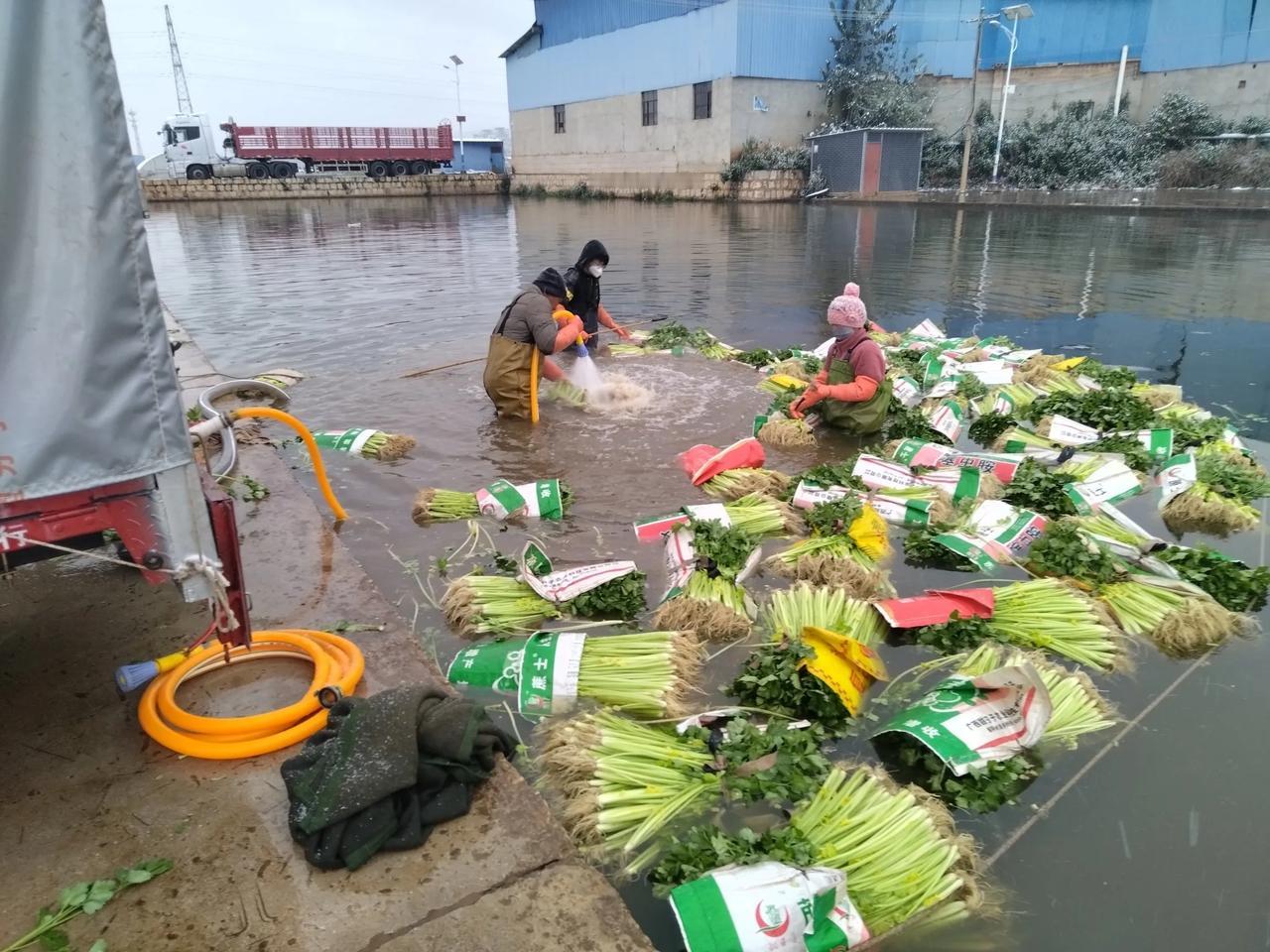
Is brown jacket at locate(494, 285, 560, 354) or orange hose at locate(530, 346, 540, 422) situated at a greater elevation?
brown jacket at locate(494, 285, 560, 354)

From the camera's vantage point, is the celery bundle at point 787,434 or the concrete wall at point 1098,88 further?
the concrete wall at point 1098,88

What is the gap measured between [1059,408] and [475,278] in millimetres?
12941

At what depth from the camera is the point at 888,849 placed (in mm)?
2600

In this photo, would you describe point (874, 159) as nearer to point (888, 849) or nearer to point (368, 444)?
point (368, 444)

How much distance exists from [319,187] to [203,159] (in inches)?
301

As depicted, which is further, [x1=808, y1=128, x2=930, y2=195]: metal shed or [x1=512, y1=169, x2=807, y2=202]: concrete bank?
[x1=512, y1=169, x2=807, y2=202]: concrete bank

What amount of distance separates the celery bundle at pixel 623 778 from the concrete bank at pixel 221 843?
306 mm

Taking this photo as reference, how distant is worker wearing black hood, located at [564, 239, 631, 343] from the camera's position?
963 cm

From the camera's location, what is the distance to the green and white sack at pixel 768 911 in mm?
2219

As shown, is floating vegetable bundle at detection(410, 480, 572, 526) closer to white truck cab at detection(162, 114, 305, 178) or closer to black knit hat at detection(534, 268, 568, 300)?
black knit hat at detection(534, 268, 568, 300)

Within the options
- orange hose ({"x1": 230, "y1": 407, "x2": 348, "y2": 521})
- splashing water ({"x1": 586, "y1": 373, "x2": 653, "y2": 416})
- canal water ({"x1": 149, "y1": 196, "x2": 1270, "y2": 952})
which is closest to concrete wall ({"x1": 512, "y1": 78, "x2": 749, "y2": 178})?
canal water ({"x1": 149, "y1": 196, "x2": 1270, "y2": 952})

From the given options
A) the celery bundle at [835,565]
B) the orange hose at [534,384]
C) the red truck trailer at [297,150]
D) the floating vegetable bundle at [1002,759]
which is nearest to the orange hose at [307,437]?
the orange hose at [534,384]

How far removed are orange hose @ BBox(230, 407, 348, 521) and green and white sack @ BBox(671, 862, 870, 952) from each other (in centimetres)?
300

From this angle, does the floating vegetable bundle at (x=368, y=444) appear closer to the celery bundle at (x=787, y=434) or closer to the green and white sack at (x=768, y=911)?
the celery bundle at (x=787, y=434)
